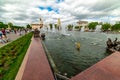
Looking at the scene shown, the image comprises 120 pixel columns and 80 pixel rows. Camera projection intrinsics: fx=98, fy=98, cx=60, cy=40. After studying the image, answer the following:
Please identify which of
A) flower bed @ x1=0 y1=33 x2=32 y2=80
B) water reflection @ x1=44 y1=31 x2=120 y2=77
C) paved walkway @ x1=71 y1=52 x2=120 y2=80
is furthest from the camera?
water reflection @ x1=44 y1=31 x2=120 y2=77

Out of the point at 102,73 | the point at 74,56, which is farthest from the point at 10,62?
the point at 74,56

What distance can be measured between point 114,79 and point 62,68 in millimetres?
7092

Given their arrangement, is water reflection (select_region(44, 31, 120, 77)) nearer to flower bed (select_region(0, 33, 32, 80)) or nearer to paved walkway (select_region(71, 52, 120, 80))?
flower bed (select_region(0, 33, 32, 80))

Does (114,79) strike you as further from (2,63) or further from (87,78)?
(2,63)

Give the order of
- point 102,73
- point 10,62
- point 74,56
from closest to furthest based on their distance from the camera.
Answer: point 102,73 < point 10,62 < point 74,56

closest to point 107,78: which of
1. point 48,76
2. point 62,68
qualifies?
point 48,76

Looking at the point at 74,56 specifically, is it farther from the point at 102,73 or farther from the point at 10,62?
the point at 102,73

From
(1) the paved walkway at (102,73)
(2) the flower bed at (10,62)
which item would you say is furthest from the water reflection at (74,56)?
(1) the paved walkway at (102,73)

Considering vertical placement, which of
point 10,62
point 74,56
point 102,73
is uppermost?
point 102,73

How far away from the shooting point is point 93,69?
12.0ft

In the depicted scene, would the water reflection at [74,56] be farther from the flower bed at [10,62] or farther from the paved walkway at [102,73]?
the paved walkway at [102,73]

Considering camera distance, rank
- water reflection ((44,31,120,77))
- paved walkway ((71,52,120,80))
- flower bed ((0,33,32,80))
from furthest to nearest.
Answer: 1. water reflection ((44,31,120,77))
2. flower bed ((0,33,32,80))
3. paved walkway ((71,52,120,80))

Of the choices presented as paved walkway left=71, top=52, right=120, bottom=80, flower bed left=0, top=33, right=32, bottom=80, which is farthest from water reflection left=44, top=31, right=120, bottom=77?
paved walkway left=71, top=52, right=120, bottom=80

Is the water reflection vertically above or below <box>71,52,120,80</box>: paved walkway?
below
